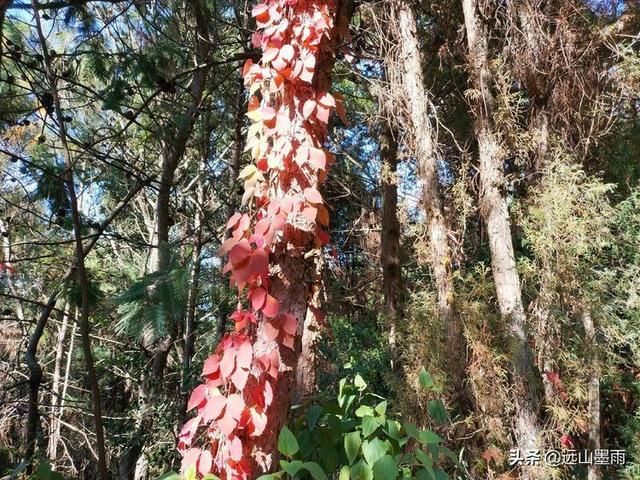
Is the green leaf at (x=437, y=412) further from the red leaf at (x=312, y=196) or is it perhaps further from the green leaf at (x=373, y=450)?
the red leaf at (x=312, y=196)

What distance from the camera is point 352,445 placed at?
105 cm

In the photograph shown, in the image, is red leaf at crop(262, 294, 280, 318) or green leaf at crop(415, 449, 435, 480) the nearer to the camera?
green leaf at crop(415, 449, 435, 480)

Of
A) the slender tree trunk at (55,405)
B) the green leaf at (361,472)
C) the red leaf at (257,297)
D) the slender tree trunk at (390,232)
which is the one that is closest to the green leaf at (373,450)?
the green leaf at (361,472)

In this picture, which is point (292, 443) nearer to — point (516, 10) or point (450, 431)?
point (450, 431)

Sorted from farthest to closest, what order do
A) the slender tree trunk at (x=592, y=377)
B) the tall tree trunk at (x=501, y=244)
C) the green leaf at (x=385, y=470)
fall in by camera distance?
the slender tree trunk at (x=592, y=377) → the tall tree trunk at (x=501, y=244) → the green leaf at (x=385, y=470)

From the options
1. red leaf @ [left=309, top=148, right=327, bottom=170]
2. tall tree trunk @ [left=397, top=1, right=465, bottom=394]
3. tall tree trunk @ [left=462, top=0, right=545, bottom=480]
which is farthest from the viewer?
tall tree trunk @ [left=397, top=1, right=465, bottom=394]

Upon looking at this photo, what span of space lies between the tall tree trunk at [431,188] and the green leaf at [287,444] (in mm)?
2032

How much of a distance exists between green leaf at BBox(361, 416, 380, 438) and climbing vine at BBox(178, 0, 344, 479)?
0.65 ft

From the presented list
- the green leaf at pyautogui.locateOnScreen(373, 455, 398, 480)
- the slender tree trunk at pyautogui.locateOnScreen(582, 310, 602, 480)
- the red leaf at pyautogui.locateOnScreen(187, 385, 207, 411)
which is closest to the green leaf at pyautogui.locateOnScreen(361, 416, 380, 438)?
the green leaf at pyautogui.locateOnScreen(373, 455, 398, 480)

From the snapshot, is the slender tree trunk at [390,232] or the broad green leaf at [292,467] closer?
the broad green leaf at [292,467]

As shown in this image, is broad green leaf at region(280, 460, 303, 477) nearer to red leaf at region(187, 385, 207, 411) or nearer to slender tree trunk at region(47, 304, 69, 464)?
red leaf at region(187, 385, 207, 411)

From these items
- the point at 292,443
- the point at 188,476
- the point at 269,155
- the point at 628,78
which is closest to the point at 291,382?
the point at 292,443

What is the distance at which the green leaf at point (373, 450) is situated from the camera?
991 mm

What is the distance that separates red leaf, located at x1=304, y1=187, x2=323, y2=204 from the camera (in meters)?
1.12
